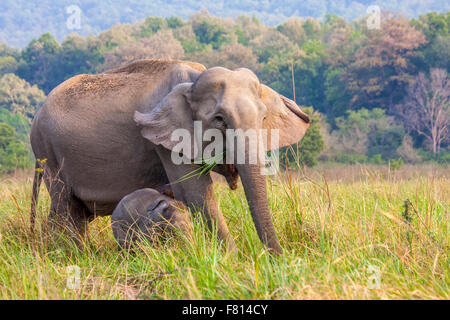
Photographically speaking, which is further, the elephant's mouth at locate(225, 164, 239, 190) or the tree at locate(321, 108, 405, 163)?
the tree at locate(321, 108, 405, 163)

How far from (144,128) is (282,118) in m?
1.08

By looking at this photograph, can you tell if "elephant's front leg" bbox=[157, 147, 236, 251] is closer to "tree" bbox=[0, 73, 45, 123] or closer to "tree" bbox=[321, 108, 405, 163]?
"tree" bbox=[321, 108, 405, 163]

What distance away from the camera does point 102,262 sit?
451 cm

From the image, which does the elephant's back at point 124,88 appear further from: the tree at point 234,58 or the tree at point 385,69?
the tree at point 234,58

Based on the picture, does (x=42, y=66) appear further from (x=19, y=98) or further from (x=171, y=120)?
(x=171, y=120)

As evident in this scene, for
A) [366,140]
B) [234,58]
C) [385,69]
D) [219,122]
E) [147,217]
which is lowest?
[366,140]

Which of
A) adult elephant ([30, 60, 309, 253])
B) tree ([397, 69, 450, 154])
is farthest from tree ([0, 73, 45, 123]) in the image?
adult elephant ([30, 60, 309, 253])

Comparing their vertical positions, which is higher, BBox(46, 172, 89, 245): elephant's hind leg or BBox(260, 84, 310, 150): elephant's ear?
BBox(260, 84, 310, 150): elephant's ear

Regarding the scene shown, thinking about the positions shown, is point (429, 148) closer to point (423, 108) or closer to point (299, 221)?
point (423, 108)

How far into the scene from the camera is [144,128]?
477 cm

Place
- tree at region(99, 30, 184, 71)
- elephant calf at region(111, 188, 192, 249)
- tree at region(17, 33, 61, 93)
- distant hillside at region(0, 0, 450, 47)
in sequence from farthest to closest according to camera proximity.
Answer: distant hillside at region(0, 0, 450, 47)
tree at region(17, 33, 61, 93)
tree at region(99, 30, 184, 71)
elephant calf at region(111, 188, 192, 249)

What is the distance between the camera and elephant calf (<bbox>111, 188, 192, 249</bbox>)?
4.52 metres

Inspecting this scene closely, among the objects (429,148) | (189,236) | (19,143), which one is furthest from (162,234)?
(429,148)

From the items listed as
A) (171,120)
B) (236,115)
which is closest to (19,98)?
(171,120)
